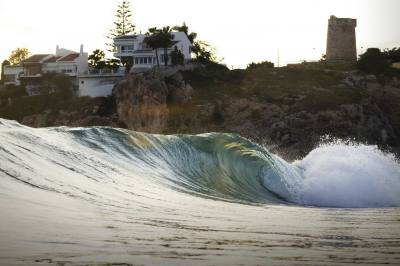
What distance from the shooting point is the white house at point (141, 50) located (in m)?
68.8

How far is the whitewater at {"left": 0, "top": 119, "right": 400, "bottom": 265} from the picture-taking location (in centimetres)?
463

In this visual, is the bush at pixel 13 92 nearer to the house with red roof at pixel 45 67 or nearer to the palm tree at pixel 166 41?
the house with red roof at pixel 45 67

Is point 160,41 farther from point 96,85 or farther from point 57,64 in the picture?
point 57,64

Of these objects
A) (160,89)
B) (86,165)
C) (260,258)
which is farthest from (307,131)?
(260,258)

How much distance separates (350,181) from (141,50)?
179 feet

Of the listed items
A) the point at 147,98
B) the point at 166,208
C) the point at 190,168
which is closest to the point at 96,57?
the point at 147,98

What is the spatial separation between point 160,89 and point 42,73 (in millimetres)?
22165

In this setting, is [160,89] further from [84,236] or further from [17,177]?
[84,236]

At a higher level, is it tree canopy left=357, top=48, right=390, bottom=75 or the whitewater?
tree canopy left=357, top=48, right=390, bottom=75

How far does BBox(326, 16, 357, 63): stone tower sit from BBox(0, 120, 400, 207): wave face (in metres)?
59.9

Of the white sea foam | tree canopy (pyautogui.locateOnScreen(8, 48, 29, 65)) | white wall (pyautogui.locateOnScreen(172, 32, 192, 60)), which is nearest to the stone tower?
white wall (pyautogui.locateOnScreen(172, 32, 192, 60))

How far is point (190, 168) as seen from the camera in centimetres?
1814

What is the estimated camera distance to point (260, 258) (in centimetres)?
462

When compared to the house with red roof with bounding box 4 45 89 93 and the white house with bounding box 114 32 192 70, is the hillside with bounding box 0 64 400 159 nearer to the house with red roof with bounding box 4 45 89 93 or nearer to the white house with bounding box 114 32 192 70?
the house with red roof with bounding box 4 45 89 93
